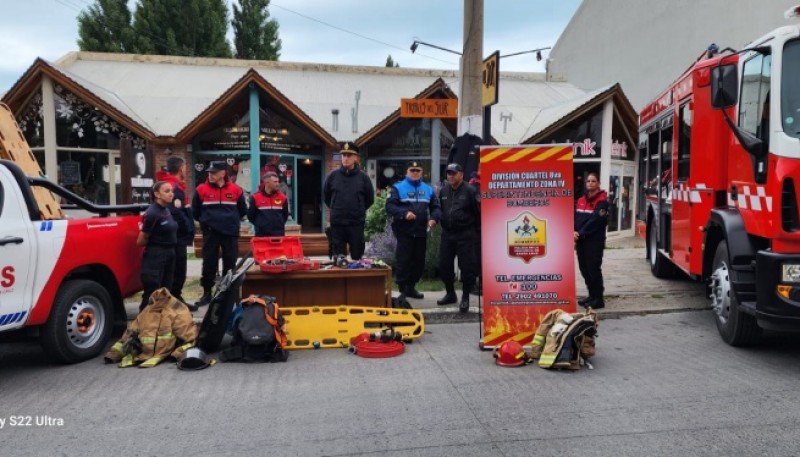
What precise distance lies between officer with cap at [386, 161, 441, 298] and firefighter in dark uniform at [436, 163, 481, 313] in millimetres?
507

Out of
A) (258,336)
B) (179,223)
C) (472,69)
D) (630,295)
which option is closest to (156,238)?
(179,223)

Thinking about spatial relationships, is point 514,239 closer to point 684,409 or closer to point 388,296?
point 388,296

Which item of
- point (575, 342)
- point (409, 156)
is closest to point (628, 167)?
point (409, 156)

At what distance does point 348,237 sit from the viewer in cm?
805

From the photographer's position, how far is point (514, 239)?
235 inches

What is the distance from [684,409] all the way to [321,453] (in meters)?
2.57

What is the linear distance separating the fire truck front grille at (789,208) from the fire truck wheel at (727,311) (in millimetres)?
728

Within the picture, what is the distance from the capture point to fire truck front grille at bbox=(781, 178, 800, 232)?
499 centimetres

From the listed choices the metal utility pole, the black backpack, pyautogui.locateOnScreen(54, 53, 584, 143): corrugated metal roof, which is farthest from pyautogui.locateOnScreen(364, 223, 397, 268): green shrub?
pyautogui.locateOnScreen(54, 53, 584, 143): corrugated metal roof

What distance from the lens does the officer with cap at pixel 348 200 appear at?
792cm

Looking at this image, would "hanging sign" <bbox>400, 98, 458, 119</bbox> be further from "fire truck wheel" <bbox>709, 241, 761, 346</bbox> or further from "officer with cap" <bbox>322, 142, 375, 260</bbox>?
"fire truck wheel" <bbox>709, 241, 761, 346</bbox>

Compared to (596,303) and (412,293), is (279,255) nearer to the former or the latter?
(412,293)

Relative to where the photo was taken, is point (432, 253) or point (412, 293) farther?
point (432, 253)

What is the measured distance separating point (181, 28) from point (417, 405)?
101 feet
